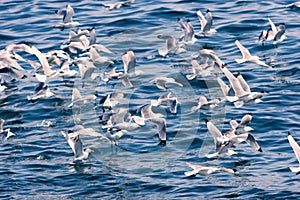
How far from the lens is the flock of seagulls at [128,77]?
22.2m

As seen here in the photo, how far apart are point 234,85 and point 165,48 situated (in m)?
6.19

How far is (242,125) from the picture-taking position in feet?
75.5

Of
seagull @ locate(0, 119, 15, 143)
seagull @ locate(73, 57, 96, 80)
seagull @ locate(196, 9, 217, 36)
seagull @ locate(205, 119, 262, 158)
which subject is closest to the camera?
seagull @ locate(205, 119, 262, 158)

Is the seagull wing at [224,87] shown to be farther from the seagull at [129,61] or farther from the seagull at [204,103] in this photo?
the seagull at [129,61]

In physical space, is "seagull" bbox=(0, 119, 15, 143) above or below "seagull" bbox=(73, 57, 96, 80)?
below

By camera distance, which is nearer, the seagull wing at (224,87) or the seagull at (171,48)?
the seagull wing at (224,87)

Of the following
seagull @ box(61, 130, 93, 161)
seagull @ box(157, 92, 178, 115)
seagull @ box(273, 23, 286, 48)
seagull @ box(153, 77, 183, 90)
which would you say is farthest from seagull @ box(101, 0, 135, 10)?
seagull @ box(61, 130, 93, 161)

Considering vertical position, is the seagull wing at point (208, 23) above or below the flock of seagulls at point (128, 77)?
above

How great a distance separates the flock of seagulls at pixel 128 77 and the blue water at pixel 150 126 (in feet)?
0.99

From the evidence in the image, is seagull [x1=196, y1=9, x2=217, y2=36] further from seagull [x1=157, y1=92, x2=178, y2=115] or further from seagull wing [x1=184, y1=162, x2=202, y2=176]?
seagull wing [x1=184, y1=162, x2=202, y2=176]

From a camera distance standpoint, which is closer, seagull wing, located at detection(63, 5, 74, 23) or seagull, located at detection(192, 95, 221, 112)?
seagull, located at detection(192, 95, 221, 112)

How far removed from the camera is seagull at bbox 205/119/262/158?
21.6 metres

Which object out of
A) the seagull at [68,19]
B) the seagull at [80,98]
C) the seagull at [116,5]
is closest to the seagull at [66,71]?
the seagull at [80,98]

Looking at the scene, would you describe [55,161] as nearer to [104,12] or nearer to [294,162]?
[294,162]
